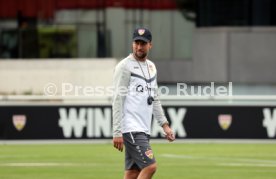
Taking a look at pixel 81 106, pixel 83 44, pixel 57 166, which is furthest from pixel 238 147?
pixel 83 44

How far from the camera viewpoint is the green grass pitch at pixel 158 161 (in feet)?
57.5

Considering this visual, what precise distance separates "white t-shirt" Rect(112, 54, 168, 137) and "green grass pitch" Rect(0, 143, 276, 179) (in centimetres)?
492


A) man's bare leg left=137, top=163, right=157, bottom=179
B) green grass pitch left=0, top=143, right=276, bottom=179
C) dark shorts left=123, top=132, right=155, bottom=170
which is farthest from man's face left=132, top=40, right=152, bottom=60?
green grass pitch left=0, top=143, right=276, bottom=179

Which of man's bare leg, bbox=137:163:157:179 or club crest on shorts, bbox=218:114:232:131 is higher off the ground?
man's bare leg, bbox=137:163:157:179

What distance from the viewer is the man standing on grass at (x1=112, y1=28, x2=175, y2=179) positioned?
39.2ft

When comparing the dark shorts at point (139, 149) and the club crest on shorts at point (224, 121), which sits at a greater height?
the dark shorts at point (139, 149)

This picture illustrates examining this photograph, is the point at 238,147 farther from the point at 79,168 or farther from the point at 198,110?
the point at 79,168

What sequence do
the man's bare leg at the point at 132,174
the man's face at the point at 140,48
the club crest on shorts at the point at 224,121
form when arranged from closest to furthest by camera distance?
the man's face at the point at 140,48
the man's bare leg at the point at 132,174
the club crest on shorts at the point at 224,121

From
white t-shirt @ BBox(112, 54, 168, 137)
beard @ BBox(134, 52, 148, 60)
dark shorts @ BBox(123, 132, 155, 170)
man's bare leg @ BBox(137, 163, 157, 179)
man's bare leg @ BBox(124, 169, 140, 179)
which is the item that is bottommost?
man's bare leg @ BBox(124, 169, 140, 179)

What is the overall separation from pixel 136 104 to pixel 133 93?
14 cm

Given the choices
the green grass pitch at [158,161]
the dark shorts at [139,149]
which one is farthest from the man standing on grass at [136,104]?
the green grass pitch at [158,161]

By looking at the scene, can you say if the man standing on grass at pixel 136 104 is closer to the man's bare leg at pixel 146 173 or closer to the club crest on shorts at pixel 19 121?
the man's bare leg at pixel 146 173

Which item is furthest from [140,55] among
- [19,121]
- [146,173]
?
[19,121]

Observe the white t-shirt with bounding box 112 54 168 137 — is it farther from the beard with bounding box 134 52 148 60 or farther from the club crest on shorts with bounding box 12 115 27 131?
the club crest on shorts with bounding box 12 115 27 131
